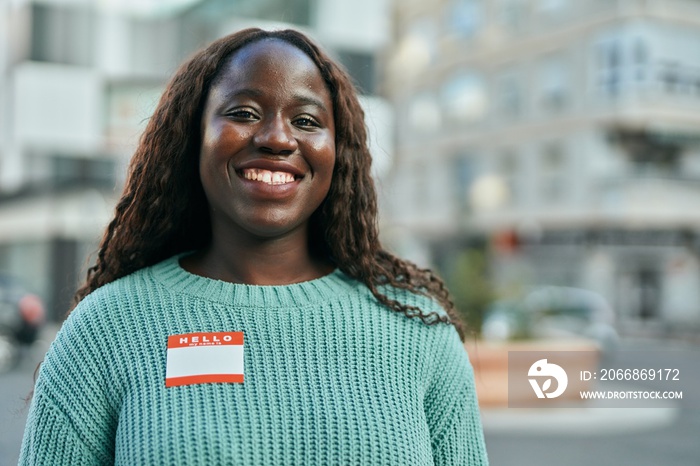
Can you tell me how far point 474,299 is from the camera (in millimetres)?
10680

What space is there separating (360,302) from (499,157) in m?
27.8

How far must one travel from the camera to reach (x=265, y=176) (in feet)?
5.30

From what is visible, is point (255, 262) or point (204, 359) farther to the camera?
point (255, 262)

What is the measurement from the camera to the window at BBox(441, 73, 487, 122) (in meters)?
30.0

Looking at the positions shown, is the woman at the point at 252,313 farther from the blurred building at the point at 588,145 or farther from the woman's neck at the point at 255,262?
the blurred building at the point at 588,145

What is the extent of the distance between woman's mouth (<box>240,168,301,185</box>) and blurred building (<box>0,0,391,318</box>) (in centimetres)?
1739

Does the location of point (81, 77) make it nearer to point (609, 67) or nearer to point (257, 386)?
point (609, 67)

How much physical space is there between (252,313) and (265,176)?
261 mm

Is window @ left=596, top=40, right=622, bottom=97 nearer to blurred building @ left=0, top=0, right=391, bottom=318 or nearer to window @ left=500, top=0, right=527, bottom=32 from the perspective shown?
window @ left=500, top=0, right=527, bottom=32

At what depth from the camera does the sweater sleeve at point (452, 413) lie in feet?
5.58

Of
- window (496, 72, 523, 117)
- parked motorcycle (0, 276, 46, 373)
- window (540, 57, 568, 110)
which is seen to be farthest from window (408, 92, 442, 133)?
parked motorcycle (0, 276, 46, 373)

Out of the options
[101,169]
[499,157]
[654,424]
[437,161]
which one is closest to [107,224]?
[654,424]

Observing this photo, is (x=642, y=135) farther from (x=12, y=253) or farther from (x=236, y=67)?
(x=236, y=67)

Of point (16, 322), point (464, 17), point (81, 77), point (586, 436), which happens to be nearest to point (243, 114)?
point (586, 436)
